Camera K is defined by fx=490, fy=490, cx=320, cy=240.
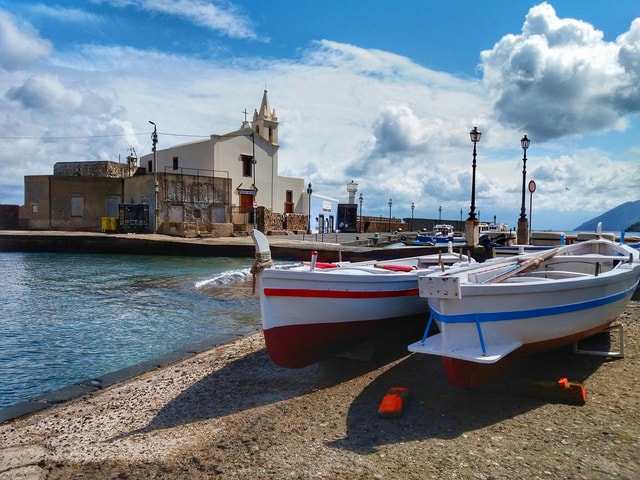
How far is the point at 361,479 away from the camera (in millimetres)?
3941

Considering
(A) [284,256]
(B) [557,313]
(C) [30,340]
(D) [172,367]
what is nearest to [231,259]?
(A) [284,256]

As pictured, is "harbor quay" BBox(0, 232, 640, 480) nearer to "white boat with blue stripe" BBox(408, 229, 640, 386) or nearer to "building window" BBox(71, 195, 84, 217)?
"white boat with blue stripe" BBox(408, 229, 640, 386)

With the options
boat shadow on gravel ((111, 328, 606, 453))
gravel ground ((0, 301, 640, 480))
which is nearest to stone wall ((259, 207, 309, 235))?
boat shadow on gravel ((111, 328, 606, 453))

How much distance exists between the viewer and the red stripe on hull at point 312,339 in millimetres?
6766

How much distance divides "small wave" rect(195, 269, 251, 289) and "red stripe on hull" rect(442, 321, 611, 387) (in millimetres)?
14569

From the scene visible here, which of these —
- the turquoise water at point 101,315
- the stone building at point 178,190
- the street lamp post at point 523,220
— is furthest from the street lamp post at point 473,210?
the stone building at point 178,190

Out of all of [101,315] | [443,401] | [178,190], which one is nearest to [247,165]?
[178,190]

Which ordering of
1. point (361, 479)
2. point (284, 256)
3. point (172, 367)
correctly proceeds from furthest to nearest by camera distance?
1. point (284, 256)
2. point (172, 367)
3. point (361, 479)

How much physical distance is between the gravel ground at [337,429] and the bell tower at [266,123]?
48963 millimetres

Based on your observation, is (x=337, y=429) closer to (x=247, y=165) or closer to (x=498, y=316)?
(x=498, y=316)

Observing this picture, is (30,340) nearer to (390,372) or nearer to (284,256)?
(390,372)

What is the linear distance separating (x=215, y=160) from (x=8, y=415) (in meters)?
41.6

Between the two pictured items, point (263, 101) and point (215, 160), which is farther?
point (263, 101)

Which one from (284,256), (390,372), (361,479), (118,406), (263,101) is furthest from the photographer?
(263,101)
